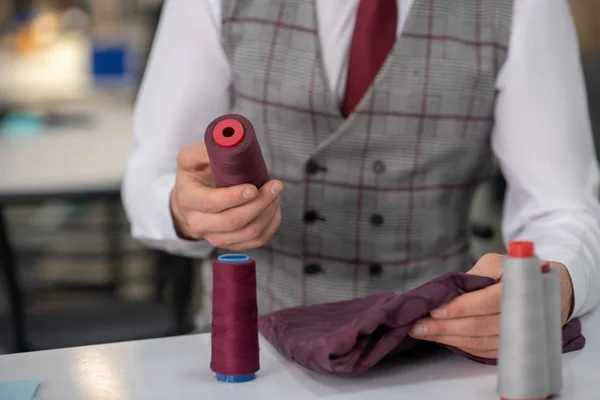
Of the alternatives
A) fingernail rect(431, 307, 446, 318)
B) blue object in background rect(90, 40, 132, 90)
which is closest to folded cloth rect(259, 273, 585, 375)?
fingernail rect(431, 307, 446, 318)

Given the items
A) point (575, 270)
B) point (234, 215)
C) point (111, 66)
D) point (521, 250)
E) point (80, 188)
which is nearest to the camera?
point (521, 250)

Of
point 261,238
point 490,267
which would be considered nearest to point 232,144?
point 261,238

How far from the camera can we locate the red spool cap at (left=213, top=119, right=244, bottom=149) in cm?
102

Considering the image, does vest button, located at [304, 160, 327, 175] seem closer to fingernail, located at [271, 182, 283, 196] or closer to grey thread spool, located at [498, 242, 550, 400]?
fingernail, located at [271, 182, 283, 196]

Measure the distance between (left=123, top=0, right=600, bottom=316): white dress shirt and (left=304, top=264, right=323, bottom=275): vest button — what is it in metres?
0.17

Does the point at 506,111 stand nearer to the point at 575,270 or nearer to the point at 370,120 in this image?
the point at 370,120

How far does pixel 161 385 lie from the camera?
1.08 metres

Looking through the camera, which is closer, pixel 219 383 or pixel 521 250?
pixel 521 250

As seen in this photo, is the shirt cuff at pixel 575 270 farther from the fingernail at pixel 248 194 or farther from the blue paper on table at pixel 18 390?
the blue paper on table at pixel 18 390

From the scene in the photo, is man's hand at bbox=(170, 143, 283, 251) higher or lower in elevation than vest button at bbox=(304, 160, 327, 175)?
higher

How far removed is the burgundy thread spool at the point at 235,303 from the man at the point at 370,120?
16.4 inches

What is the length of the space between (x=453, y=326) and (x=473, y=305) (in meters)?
0.03

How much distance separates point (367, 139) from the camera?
1546mm

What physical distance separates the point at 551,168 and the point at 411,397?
622mm
